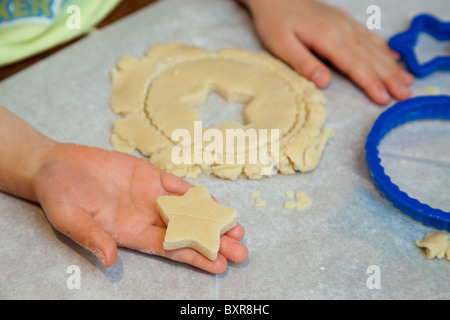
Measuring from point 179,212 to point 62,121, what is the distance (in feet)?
1.64

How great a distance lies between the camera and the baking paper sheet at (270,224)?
947mm

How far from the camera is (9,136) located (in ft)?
3.55

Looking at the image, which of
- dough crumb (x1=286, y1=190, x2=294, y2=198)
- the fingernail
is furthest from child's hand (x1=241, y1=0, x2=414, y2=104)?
dough crumb (x1=286, y1=190, x2=294, y2=198)

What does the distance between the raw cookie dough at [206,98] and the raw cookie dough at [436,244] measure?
285 mm

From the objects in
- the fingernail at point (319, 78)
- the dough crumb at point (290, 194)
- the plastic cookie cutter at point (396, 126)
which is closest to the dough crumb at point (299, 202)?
the dough crumb at point (290, 194)

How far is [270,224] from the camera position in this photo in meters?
1.06

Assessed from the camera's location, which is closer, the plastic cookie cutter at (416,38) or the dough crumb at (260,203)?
the dough crumb at (260,203)

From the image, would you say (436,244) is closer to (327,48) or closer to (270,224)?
(270,224)

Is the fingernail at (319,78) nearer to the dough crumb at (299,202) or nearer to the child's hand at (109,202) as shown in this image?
the dough crumb at (299,202)

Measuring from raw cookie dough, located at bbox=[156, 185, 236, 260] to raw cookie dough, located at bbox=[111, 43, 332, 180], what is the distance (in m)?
0.17

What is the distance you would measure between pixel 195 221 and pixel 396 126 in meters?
0.63

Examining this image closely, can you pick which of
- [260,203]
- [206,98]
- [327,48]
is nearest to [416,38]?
[327,48]

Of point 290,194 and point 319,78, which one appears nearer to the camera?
point 290,194
